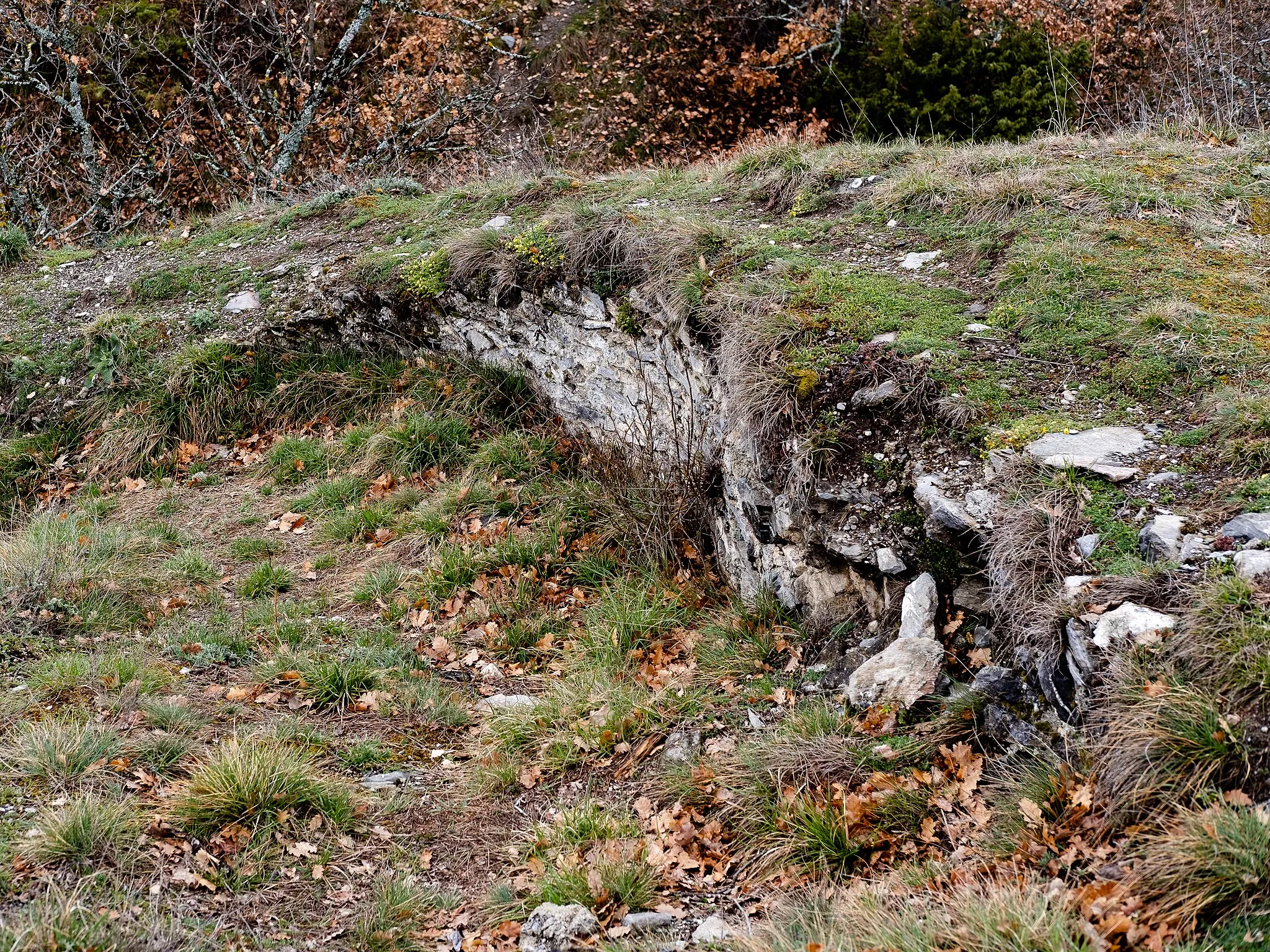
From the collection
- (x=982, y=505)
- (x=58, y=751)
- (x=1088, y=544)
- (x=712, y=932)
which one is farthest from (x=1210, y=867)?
(x=58, y=751)

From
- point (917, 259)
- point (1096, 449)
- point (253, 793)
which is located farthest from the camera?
point (917, 259)

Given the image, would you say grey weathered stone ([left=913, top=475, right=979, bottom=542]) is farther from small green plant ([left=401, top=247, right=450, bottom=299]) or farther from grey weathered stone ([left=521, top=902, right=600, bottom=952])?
small green plant ([left=401, top=247, right=450, bottom=299])

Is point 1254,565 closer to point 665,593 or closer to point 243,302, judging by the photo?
point 665,593

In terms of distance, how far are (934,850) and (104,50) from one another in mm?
15190

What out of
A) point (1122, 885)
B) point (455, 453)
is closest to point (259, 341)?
point (455, 453)

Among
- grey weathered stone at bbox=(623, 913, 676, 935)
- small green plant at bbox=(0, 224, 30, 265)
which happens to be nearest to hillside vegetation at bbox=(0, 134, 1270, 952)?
grey weathered stone at bbox=(623, 913, 676, 935)

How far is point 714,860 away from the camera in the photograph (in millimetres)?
3445

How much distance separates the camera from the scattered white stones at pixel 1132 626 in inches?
116

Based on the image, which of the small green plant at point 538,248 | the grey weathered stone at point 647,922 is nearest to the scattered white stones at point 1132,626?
the grey weathered stone at point 647,922

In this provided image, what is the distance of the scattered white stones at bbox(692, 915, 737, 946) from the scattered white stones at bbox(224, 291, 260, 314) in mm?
6823

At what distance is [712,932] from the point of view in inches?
120

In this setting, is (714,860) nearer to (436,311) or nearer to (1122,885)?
(1122,885)

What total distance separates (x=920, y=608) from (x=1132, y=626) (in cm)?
104

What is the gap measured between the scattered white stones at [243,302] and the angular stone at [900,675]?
6467 mm
